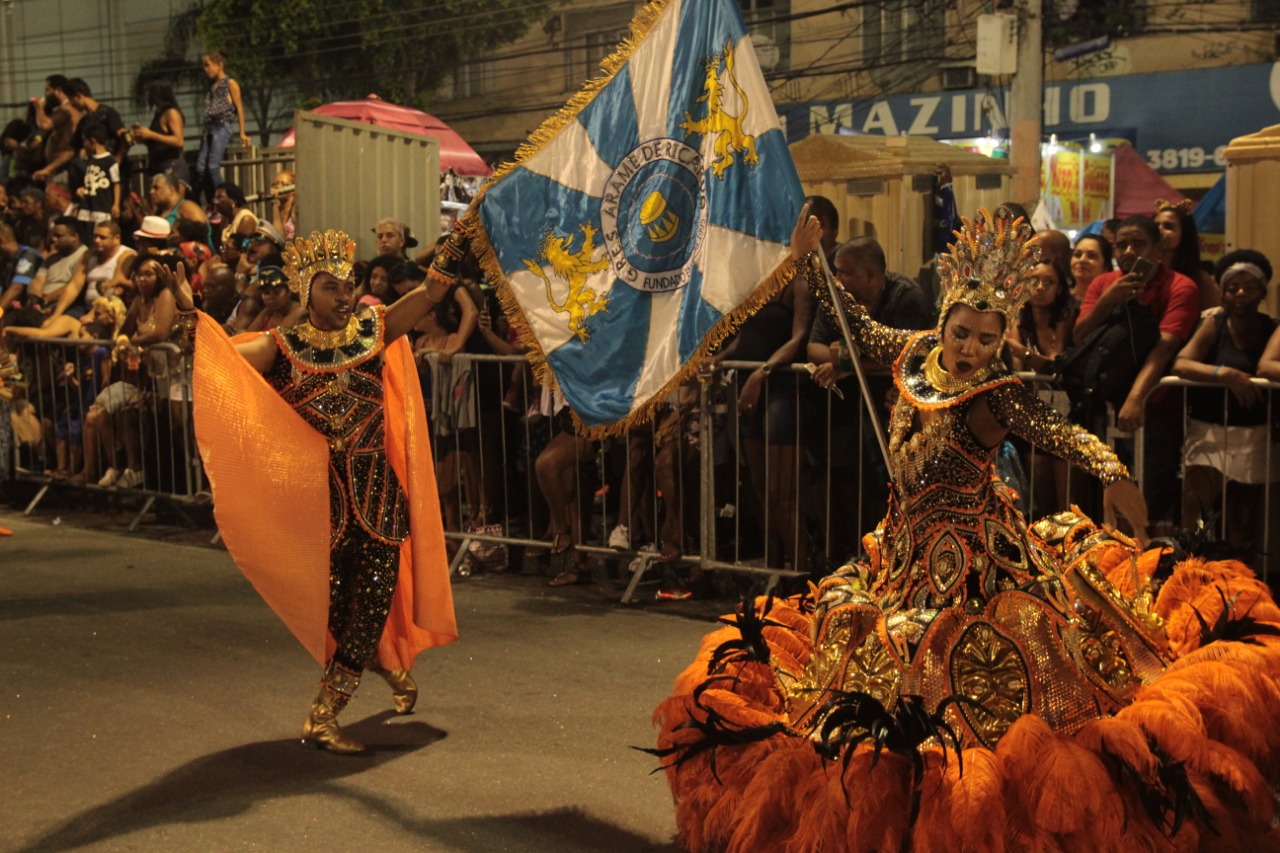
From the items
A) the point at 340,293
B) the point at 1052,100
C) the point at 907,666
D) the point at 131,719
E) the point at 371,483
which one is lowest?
the point at 131,719

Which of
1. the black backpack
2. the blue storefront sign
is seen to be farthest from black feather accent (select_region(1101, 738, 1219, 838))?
the blue storefront sign

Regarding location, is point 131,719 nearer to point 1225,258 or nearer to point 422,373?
point 422,373

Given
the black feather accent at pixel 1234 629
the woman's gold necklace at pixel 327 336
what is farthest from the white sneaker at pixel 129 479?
the black feather accent at pixel 1234 629

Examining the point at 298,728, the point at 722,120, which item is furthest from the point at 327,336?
the point at 722,120

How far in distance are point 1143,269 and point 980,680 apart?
2864 mm

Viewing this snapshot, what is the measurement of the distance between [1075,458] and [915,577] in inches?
24.4

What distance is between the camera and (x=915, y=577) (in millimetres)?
4492

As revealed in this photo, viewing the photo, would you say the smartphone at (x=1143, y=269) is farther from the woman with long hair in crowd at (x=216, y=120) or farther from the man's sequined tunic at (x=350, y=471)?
the woman with long hair in crowd at (x=216, y=120)

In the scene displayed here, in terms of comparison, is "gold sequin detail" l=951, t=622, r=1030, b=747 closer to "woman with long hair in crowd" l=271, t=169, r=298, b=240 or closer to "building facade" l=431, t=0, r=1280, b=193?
"woman with long hair in crowd" l=271, t=169, r=298, b=240

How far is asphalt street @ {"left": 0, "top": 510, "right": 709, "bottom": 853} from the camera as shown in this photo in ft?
15.7

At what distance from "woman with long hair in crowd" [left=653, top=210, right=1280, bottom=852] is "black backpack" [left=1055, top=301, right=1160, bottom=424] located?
1941mm

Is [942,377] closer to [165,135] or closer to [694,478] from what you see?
[694,478]

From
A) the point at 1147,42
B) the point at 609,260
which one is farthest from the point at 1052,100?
the point at 609,260

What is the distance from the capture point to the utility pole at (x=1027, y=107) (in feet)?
42.3
